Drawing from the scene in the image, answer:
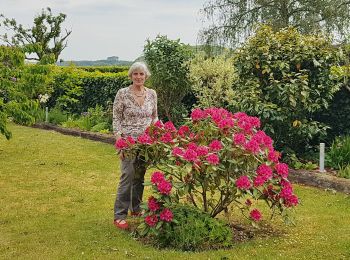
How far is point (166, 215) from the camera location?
501cm

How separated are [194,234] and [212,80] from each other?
6666 millimetres

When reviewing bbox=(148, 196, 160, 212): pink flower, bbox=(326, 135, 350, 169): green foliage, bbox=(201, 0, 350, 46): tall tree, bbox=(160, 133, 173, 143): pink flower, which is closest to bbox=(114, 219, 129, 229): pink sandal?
bbox=(148, 196, 160, 212): pink flower

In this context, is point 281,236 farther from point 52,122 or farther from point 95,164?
point 52,122

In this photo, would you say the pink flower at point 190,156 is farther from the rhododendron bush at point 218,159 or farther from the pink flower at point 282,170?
the pink flower at point 282,170

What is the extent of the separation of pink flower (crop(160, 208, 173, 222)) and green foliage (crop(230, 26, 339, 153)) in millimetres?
4070

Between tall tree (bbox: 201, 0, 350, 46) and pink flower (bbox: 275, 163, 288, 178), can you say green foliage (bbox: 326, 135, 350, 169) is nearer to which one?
pink flower (bbox: 275, 163, 288, 178)

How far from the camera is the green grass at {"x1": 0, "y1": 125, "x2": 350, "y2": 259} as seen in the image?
16.4 feet

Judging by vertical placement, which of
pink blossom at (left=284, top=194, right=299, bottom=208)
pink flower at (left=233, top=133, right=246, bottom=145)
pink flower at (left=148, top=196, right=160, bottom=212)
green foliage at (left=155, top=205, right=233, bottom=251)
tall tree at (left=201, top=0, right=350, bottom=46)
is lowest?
green foliage at (left=155, top=205, right=233, bottom=251)

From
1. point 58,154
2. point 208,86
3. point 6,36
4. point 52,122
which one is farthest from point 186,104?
point 6,36

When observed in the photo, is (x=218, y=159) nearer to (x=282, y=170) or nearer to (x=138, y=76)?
(x=282, y=170)

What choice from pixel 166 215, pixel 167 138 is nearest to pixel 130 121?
pixel 167 138

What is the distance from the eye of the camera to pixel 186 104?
12.8 m

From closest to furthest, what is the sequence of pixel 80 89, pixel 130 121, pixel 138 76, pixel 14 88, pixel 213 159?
pixel 213 159
pixel 138 76
pixel 130 121
pixel 14 88
pixel 80 89

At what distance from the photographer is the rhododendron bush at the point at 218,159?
4930 mm
